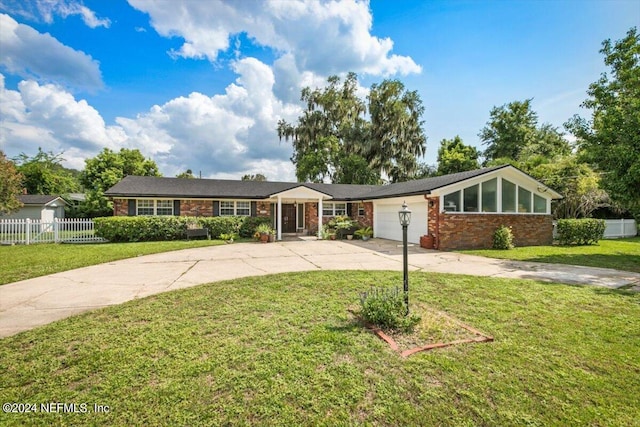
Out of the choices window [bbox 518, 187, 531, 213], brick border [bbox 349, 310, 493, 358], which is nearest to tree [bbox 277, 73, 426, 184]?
window [bbox 518, 187, 531, 213]

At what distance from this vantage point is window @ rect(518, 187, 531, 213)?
13.6 meters

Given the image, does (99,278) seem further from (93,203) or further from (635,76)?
(93,203)

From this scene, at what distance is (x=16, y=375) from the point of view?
2.86 metres

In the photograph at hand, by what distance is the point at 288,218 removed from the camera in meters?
19.7

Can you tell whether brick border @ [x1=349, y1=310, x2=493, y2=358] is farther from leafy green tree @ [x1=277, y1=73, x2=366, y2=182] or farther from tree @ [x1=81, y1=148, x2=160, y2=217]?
tree @ [x1=81, y1=148, x2=160, y2=217]

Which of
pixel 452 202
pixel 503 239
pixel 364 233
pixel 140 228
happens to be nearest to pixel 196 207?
pixel 140 228

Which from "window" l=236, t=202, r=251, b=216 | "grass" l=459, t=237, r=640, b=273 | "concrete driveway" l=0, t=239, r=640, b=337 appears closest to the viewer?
"concrete driveway" l=0, t=239, r=640, b=337

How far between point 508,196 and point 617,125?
14.2ft

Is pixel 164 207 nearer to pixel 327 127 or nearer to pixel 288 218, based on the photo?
pixel 288 218

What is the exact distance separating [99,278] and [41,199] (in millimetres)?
27356

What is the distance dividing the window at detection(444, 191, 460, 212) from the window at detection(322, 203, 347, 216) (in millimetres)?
8716

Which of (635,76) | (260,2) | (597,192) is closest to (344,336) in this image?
(260,2)

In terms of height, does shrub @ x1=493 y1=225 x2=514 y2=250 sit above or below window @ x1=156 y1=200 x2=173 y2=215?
below

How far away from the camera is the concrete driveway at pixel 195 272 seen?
5.03 meters
